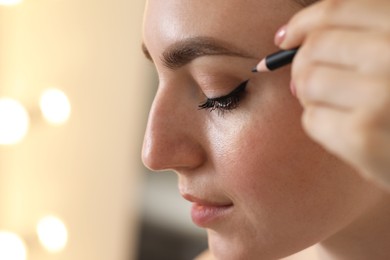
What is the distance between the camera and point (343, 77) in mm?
489

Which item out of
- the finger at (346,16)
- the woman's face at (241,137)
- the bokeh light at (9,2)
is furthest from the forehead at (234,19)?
the bokeh light at (9,2)

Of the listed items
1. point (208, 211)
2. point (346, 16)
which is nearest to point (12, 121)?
point (208, 211)

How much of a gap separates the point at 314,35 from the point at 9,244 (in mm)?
1671

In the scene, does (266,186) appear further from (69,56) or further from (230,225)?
(69,56)

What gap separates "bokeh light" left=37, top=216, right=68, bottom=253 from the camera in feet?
6.91

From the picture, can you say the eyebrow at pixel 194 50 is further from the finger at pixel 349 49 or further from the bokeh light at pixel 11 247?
the bokeh light at pixel 11 247

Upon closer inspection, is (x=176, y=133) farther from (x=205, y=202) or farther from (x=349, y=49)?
(x=349, y=49)

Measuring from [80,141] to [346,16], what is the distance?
170cm

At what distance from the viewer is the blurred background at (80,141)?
6.63 ft

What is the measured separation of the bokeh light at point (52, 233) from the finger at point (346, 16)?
66.3 inches

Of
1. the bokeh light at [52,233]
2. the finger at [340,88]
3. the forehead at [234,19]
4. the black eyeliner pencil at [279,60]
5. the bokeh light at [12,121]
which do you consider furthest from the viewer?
the bokeh light at [52,233]

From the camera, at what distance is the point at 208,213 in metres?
0.80

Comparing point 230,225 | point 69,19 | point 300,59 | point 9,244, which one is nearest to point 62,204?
point 9,244

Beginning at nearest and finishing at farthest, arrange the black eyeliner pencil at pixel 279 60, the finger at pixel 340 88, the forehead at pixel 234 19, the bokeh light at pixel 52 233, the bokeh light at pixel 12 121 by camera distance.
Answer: the finger at pixel 340 88
the black eyeliner pencil at pixel 279 60
the forehead at pixel 234 19
the bokeh light at pixel 12 121
the bokeh light at pixel 52 233
